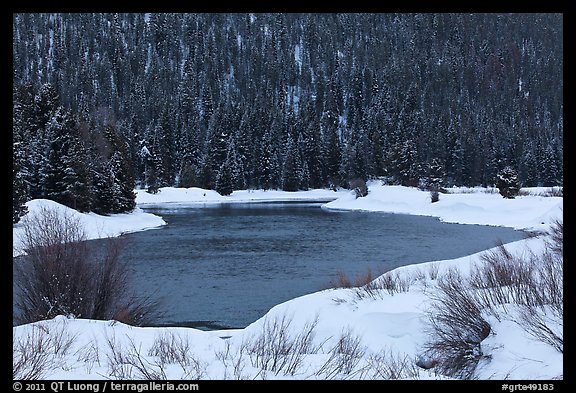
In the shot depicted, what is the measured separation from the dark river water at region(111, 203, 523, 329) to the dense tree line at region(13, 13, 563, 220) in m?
10.8

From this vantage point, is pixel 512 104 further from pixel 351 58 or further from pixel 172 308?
pixel 172 308

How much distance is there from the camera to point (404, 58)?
16812 cm

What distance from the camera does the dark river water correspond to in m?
17.9

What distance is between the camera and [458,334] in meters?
9.79

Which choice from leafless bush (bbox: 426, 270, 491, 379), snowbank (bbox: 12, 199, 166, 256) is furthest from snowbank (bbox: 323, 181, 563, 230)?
snowbank (bbox: 12, 199, 166, 256)

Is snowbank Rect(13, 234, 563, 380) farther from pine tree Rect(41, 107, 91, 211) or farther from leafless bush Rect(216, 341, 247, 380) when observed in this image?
pine tree Rect(41, 107, 91, 211)

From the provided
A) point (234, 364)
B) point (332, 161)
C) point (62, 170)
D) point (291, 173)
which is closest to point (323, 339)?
point (234, 364)

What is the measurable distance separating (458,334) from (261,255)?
18227mm

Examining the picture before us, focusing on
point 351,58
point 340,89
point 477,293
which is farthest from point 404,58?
point 477,293

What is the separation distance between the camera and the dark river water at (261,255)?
17.9m

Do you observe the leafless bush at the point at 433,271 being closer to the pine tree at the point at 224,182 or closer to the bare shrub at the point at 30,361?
the bare shrub at the point at 30,361

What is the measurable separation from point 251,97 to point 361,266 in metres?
123

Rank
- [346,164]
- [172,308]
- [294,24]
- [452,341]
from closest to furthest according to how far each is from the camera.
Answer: [452,341] → [172,308] → [346,164] → [294,24]

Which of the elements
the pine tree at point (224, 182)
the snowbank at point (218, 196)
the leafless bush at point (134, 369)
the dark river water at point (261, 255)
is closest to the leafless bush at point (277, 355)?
the leafless bush at point (134, 369)
